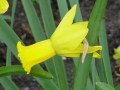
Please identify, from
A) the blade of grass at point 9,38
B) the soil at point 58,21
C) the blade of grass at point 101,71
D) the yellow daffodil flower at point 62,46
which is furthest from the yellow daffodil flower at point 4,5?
the soil at point 58,21

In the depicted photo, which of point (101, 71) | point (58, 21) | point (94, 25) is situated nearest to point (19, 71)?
point (94, 25)

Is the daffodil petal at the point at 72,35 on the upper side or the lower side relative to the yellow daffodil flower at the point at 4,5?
lower

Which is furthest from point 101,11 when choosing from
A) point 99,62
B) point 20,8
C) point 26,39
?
point 20,8

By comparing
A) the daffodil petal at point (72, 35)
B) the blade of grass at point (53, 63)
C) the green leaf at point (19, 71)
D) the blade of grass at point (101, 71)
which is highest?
the daffodil petal at point (72, 35)

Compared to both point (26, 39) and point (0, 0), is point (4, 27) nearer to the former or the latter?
point (0, 0)

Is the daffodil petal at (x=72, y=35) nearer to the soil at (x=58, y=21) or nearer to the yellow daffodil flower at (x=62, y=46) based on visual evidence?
the yellow daffodil flower at (x=62, y=46)

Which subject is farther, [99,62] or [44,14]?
[99,62]
